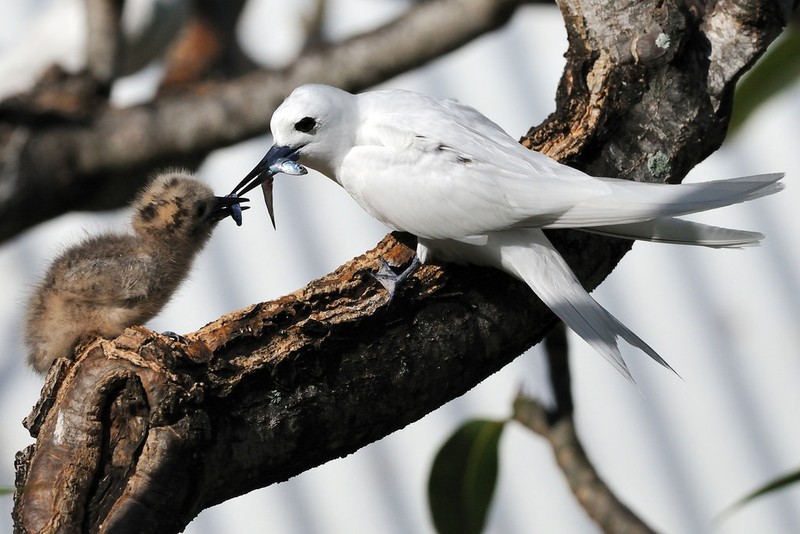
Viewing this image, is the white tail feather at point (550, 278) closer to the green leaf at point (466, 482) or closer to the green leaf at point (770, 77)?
the green leaf at point (466, 482)

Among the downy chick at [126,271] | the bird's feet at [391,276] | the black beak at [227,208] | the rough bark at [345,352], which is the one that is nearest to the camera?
the rough bark at [345,352]

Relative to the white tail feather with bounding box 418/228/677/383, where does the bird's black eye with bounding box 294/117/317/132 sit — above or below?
above

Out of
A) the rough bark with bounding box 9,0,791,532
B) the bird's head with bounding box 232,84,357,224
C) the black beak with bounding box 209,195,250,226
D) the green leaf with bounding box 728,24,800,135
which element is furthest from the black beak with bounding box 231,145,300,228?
the green leaf with bounding box 728,24,800,135

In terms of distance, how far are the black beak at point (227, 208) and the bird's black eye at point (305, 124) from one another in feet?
0.75

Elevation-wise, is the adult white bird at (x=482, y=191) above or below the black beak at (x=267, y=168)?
below

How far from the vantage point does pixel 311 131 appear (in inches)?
60.9

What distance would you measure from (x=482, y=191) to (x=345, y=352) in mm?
326

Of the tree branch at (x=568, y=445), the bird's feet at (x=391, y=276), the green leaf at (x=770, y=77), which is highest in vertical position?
the green leaf at (x=770, y=77)

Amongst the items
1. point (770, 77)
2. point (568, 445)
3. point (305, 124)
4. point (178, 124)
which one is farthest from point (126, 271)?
point (770, 77)

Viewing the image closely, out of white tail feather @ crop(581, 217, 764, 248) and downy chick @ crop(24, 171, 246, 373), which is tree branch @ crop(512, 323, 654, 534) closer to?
white tail feather @ crop(581, 217, 764, 248)

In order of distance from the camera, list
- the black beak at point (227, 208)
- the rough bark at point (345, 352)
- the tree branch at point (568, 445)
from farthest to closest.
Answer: the black beak at point (227, 208) < the tree branch at point (568, 445) < the rough bark at point (345, 352)

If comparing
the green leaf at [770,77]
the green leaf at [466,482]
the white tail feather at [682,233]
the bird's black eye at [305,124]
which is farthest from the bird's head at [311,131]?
the green leaf at [770,77]

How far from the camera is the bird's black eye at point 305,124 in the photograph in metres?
1.54

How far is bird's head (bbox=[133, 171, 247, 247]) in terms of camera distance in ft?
5.58
